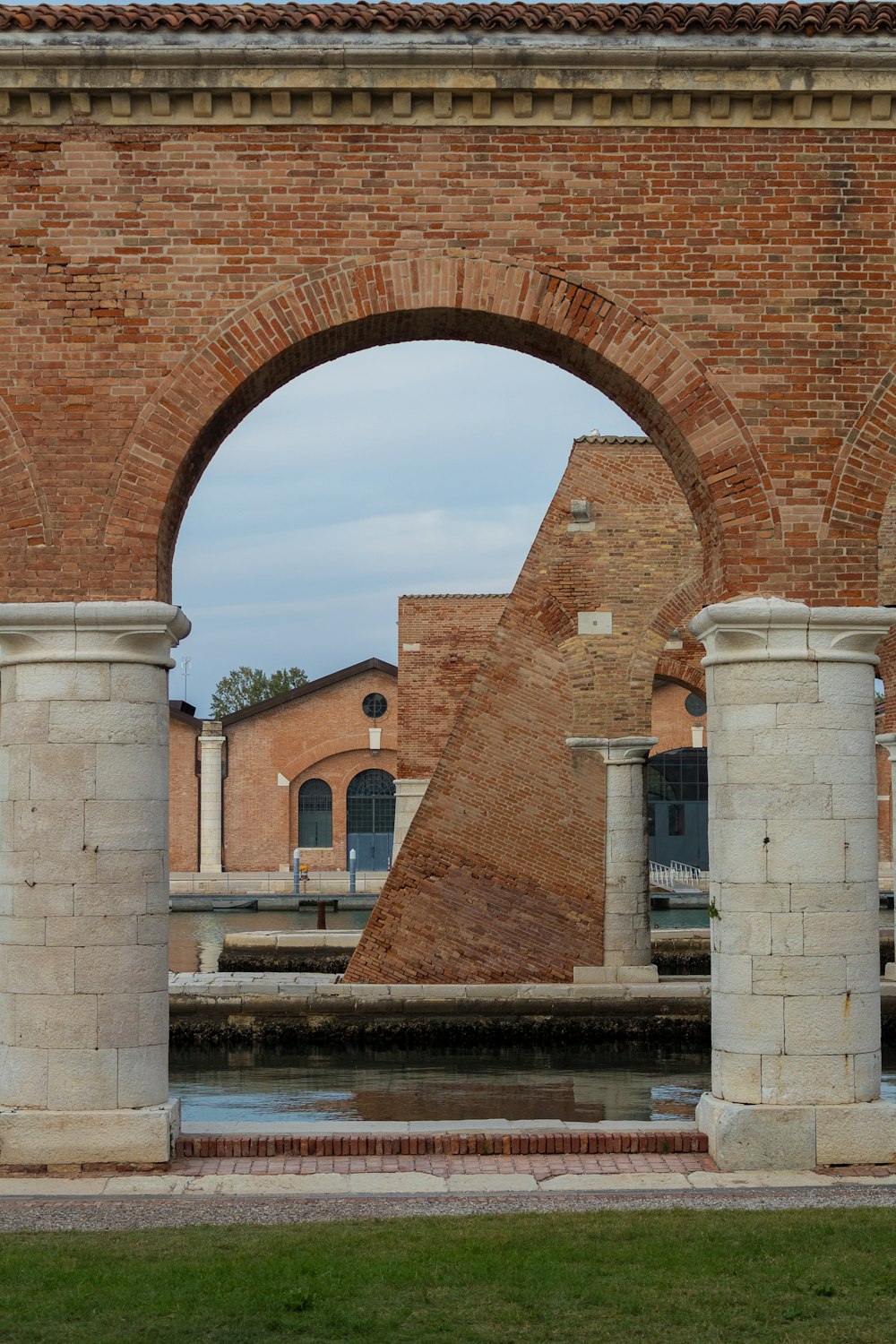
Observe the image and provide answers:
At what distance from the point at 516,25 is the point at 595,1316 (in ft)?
23.8

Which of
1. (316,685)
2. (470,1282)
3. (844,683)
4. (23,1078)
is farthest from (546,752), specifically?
(316,685)

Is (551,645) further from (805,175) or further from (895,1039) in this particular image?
(805,175)

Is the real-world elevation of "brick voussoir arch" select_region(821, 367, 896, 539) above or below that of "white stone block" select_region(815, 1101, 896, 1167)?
above

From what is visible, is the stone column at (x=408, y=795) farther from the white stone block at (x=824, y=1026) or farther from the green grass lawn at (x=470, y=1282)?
the green grass lawn at (x=470, y=1282)

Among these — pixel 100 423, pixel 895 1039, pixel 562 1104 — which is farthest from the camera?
pixel 895 1039

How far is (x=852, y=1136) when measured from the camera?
9.12 meters

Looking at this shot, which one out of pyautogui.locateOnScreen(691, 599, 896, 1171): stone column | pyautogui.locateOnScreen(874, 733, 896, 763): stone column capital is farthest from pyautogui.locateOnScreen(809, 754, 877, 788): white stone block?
pyautogui.locateOnScreen(874, 733, 896, 763): stone column capital

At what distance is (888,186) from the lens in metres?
9.83

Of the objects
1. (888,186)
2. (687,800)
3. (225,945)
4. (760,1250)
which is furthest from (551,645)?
(687,800)

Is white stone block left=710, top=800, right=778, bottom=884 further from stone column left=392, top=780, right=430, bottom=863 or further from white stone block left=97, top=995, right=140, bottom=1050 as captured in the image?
stone column left=392, top=780, right=430, bottom=863

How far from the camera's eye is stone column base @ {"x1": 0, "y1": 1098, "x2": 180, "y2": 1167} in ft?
29.5

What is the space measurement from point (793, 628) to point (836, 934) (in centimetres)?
180

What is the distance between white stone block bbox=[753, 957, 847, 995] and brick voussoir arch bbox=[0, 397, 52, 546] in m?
4.95

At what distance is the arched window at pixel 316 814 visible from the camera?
43.6 metres
